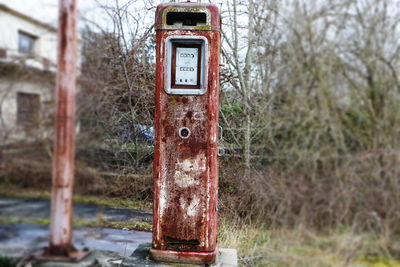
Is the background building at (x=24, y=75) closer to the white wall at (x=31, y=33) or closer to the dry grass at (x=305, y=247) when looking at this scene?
the white wall at (x=31, y=33)

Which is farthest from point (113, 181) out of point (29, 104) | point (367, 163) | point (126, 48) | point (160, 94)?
point (367, 163)

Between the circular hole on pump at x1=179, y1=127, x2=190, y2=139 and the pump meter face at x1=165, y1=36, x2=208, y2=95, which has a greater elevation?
the pump meter face at x1=165, y1=36, x2=208, y2=95

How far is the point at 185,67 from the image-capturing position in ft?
9.42

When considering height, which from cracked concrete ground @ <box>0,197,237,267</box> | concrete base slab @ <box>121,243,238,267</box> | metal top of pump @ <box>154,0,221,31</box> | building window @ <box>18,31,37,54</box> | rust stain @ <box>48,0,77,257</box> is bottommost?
concrete base slab @ <box>121,243,238,267</box>

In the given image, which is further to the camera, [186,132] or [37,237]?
[186,132]

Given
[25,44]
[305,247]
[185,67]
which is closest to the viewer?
[25,44]

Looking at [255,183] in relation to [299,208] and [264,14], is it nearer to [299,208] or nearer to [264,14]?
[299,208]

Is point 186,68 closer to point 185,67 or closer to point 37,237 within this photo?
point 185,67

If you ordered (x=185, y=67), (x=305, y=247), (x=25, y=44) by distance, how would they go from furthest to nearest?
(x=305, y=247) → (x=185, y=67) → (x=25, y=44)

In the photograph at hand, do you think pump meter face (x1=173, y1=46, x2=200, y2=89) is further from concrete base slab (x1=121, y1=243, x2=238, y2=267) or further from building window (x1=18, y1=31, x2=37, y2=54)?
concrete base slab (x1=121, y1=243, x2=238, y2=267)

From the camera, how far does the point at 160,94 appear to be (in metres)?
2.89

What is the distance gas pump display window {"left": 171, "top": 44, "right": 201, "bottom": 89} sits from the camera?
9.41 ft

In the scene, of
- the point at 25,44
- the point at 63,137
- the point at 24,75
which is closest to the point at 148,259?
the point at 63,137

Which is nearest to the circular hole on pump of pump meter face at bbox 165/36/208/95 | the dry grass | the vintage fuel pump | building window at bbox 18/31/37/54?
the vintage fuel pump
